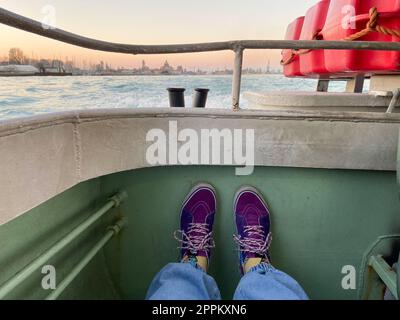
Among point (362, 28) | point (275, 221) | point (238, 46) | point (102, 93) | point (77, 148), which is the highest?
point (362, 28)

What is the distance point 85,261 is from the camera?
33.3 inches

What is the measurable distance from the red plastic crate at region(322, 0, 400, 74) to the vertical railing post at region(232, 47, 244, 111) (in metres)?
1.19

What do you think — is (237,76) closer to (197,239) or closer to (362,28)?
(197,239)

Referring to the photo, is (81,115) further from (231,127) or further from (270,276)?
(270,276)

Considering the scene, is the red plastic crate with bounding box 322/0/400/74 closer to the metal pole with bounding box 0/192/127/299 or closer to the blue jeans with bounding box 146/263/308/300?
the blue jeans with bounding box 146/263/308/300

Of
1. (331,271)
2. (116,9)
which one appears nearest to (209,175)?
(331,271)

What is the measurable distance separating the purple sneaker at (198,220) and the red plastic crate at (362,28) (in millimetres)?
1416

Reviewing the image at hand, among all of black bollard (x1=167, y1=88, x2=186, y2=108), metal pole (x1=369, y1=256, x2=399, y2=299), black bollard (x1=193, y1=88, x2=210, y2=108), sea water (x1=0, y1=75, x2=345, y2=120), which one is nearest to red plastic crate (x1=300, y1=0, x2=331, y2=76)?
sea water (x1=0, y1=75, x2=345, y2=120)

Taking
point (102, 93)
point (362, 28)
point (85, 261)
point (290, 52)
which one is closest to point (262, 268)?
point (85, 261)

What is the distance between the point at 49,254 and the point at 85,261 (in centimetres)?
19

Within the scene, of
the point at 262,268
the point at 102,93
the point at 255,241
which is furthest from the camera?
the point at 102,93

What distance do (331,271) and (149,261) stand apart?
717 mm

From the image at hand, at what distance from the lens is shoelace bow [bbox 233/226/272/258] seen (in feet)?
3.25
